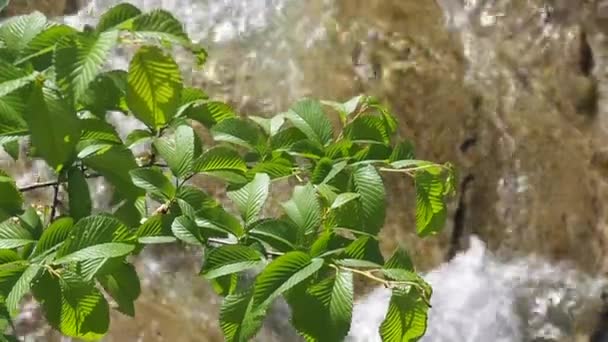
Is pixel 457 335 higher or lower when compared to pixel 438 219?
lower

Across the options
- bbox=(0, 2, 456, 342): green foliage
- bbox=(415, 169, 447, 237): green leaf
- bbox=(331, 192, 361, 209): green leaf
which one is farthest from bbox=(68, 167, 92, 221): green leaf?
bbox=(415, 169, 447, 237): green leaf

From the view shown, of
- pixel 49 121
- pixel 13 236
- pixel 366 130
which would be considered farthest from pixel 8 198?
pixel 366 130

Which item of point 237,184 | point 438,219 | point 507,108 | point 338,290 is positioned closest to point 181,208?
point 237,184

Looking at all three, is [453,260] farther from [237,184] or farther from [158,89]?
[158,89]

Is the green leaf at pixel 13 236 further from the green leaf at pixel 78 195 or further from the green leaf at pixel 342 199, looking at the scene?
the green leaf at pixel 342 199

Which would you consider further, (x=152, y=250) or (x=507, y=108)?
(x=507, y=108)

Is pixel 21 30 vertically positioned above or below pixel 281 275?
above

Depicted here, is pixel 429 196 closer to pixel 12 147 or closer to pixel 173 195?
pixel 173 195

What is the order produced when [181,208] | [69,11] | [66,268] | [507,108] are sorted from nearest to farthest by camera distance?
Answer: [66,268], [181,208], [507,108], [69,11]
